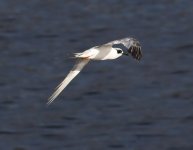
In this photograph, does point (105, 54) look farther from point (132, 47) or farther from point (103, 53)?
point (132, 47)

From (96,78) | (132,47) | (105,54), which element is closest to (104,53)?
(105,54)

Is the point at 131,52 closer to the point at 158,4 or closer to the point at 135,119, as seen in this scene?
the point at 135,119

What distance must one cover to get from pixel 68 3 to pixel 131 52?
41.4 ft

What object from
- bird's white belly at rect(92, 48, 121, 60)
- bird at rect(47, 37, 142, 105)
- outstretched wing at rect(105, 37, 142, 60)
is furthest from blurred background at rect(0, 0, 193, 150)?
outstretched wing at rect(105, 37, 142, 60)

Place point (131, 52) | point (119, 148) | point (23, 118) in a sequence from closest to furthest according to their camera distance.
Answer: point (131, 52) → point (119, 148) → point (23, 118)

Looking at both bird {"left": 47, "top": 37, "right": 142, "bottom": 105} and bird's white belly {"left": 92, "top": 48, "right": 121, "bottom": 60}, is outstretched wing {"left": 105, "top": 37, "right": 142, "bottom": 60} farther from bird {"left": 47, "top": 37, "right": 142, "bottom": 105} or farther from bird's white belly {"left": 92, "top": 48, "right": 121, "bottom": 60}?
bird's white belly {"left": 92, "top": 48, "right": 121, "bottom": 60}

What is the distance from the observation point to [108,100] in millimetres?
21547

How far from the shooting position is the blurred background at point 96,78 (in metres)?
20.6

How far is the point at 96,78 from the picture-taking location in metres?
22.4

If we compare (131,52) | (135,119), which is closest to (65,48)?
(135,119)

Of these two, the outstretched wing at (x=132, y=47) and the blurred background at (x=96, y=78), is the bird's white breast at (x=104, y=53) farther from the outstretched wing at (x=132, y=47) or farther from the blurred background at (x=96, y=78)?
the blurred background at (x=96, y=78)

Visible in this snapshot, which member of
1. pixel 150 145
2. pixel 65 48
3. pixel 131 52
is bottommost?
pixel 150 145

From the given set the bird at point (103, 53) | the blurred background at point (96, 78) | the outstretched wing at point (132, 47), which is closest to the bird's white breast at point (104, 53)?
the bird at point (103, 53)

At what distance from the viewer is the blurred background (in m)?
20.6
